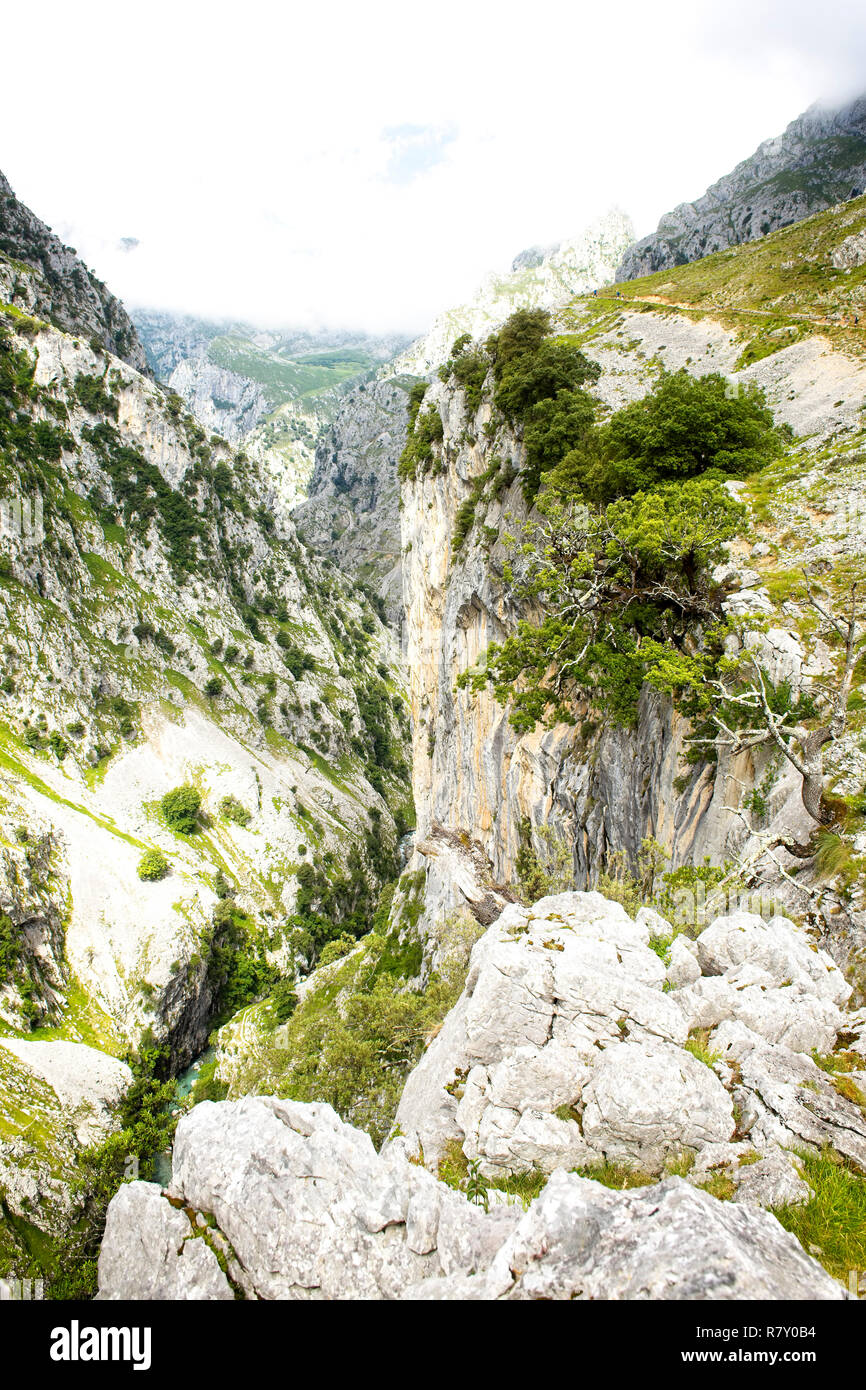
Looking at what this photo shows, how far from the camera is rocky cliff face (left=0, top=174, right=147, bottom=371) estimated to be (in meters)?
146

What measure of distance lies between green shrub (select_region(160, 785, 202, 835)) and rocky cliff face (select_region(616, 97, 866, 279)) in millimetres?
158139

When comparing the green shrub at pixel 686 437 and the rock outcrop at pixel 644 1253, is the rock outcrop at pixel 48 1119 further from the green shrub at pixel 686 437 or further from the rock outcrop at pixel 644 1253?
the green shrub at pixel 686 437

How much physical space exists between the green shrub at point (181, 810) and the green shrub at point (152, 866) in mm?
10854

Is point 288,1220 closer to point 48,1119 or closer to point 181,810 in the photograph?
point 48,1119

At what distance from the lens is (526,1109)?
9.47 metres

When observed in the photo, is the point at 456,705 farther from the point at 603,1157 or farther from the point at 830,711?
the point at 603,1157

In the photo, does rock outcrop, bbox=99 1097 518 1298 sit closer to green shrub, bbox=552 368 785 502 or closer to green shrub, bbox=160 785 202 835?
green shrub, bbox=552 368 785 502

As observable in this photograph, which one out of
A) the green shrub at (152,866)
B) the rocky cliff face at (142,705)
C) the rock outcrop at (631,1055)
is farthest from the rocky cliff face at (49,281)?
the rock outcrop at (631,1055)

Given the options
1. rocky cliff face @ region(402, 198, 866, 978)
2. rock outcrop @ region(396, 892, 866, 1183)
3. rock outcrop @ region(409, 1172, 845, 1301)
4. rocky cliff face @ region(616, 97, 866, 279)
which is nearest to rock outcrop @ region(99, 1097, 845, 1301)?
rock outcrop @ region(409, 1172, 845, 1301)

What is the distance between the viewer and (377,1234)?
7.73 metres

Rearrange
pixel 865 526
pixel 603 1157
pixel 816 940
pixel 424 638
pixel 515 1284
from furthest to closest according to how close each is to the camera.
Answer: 1. pixel 424 638
2. pixel 865 526
3. pixel 816 940
4. pixel 603 1157
5. pixel 515 1284

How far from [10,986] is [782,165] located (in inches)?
8715

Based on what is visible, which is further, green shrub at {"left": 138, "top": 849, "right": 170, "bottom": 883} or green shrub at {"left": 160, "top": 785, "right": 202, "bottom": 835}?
green shrub at {"left": 160, "top": 785, "right": 202, "bottom": 835}
